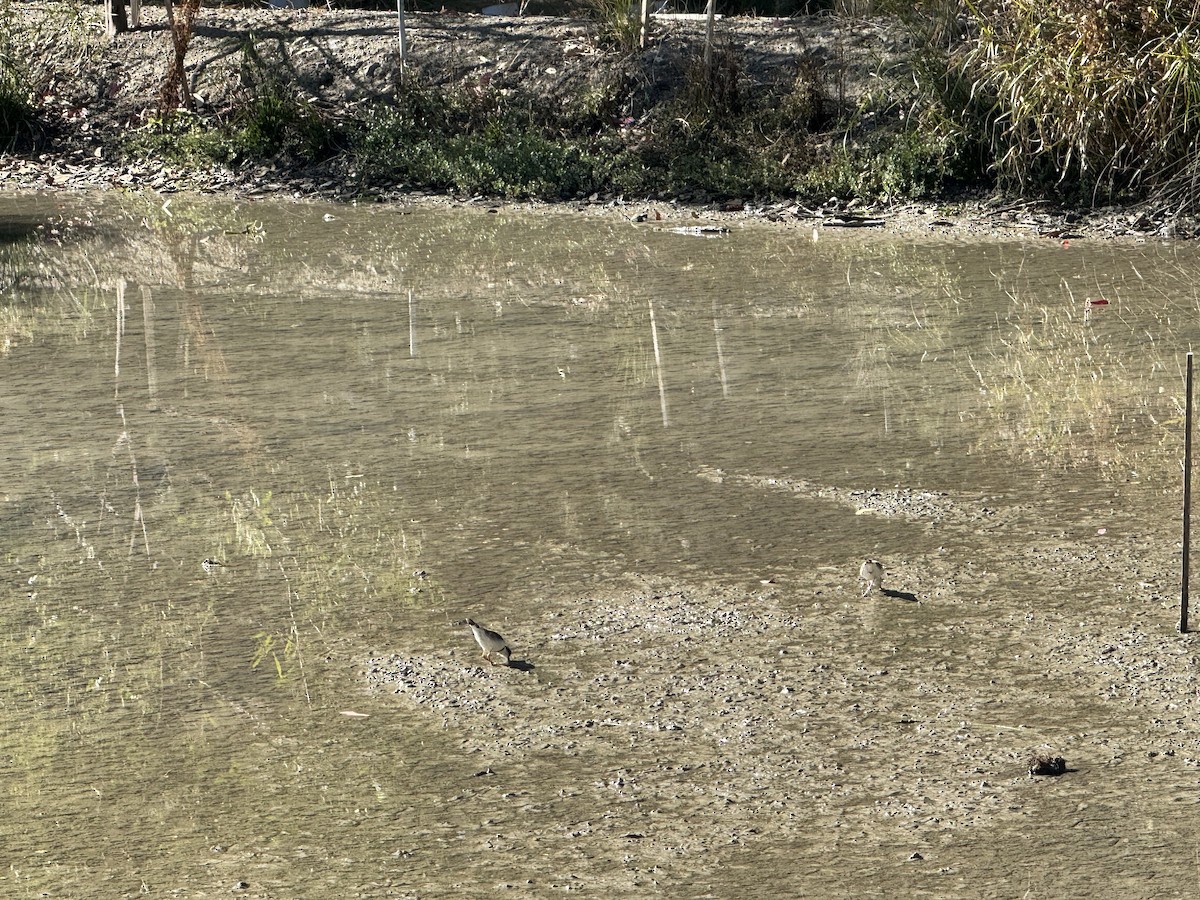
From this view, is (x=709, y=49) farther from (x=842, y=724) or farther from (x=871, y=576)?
(x=842, y=724)

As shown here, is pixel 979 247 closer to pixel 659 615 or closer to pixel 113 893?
pixel 659 615

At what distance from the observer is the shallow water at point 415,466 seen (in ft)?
10.9

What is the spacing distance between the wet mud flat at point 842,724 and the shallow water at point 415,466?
7cm

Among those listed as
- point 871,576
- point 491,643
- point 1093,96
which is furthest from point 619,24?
point 491,643

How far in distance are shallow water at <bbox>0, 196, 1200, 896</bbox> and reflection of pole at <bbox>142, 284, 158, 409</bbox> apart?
0.03 metres

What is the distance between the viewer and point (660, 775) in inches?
133

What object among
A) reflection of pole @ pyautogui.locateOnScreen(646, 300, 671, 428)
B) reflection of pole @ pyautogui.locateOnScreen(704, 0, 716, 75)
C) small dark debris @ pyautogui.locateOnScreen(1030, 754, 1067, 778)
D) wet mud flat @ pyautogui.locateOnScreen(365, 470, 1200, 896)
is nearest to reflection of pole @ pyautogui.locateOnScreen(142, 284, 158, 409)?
reflection of pole @ pyautogui.locateOnScreen(646, 300, 671, 428)

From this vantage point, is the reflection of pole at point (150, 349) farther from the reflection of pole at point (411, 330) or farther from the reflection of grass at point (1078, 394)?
the reflection of grass at point (1078, 394)

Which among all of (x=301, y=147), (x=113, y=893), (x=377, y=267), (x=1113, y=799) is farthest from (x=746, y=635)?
(x=301, y=147)

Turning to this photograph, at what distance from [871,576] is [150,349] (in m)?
4.13

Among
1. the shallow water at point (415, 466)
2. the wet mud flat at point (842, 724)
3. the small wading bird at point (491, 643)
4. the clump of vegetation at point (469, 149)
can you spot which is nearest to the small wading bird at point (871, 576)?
the wet mud flat at point (842, 724)

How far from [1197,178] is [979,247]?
143 centimetres

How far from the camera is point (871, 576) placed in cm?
427

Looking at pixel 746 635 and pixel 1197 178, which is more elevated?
pixel 1197 178
